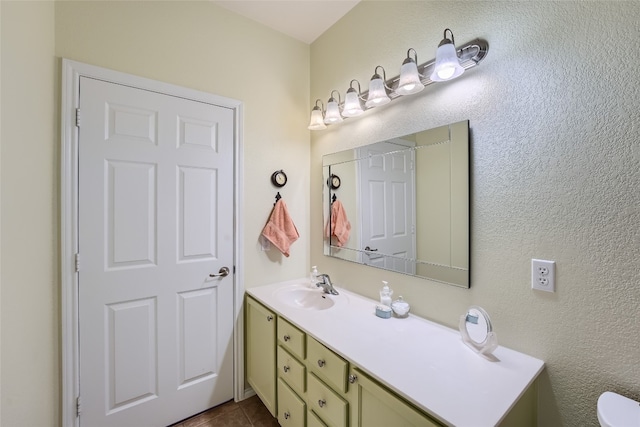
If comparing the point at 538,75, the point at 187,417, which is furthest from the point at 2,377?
the point at 538,75

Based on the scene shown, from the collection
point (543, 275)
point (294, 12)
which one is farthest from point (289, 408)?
point (294, 12)

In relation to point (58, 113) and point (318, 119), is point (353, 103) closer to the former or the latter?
point (318, 119)

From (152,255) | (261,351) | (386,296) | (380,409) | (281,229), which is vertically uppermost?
(281,229)

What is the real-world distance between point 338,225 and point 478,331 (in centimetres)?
108

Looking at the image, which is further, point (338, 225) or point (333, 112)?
point (338, 225)

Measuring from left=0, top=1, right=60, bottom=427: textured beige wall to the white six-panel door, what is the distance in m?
0.12

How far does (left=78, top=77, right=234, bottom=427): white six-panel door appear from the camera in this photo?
141cm

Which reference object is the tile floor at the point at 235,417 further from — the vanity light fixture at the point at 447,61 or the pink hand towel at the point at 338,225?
the vanity light fixture at the point at 447,61

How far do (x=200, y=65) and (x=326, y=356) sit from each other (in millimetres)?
1874

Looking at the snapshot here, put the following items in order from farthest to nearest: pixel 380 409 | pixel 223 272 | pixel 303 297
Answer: pixel 303 297, pixel 223 272, pixel 380 409

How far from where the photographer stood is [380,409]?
929mm

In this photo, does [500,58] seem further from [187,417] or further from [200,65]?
[187,417]

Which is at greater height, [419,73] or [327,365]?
[419,73]

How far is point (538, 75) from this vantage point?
1023 mm
